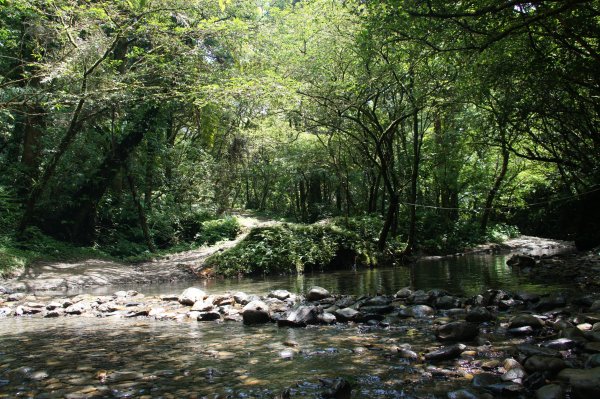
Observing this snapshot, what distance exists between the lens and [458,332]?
5.31 metres

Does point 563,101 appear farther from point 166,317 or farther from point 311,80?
point 166,317

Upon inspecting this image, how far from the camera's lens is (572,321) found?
5676 millimetres

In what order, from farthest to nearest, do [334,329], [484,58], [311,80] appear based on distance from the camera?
[311,80]
[484,58]
[334,329]

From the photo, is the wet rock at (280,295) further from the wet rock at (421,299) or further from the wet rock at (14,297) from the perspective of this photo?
the wet rock at (14,297)

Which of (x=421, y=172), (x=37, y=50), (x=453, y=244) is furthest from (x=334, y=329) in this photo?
(x=421, y=172)

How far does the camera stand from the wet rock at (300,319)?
6824 mm

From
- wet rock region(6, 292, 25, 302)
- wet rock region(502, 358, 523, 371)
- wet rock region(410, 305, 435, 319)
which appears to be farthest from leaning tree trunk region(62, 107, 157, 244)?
wet rock region(502, 358, 523, 371)

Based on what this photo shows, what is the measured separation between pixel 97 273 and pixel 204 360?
11.1m

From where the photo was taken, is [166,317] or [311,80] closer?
[166,317]

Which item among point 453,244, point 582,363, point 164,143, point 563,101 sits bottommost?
point 582,363

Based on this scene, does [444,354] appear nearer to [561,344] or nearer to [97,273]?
[561,344]

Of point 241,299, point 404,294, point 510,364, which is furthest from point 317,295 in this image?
point 510,364

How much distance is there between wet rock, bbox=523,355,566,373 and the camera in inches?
155

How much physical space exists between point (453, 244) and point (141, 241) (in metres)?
15.2
